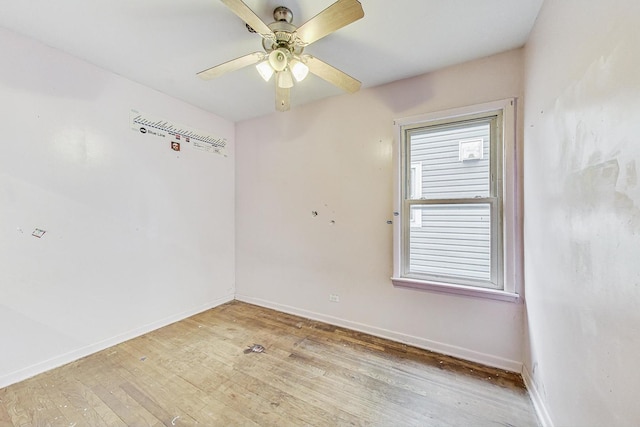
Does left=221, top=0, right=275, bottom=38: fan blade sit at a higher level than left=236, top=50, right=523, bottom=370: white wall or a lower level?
higher

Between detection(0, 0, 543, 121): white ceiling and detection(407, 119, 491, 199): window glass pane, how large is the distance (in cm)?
56

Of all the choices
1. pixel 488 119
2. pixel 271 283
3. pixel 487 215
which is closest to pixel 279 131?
pixel 271 283

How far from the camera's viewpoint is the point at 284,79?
5.56 ft

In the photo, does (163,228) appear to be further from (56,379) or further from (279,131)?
(279,131)

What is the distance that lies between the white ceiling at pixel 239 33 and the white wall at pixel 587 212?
36cm

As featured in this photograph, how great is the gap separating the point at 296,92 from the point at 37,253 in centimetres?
259

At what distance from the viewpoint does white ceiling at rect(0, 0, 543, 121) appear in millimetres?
1503

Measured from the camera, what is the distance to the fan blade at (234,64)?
1603 millimetres

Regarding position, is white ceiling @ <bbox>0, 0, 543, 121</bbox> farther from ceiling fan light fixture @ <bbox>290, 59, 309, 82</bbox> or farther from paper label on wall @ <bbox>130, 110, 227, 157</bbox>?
paper label on wall @ <bbox>130, 110, 227, 157</bbox>

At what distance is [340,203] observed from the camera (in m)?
2.63

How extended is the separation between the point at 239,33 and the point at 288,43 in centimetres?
46

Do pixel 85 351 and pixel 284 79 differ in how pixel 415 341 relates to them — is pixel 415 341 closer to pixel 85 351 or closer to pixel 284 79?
pixel 284 79

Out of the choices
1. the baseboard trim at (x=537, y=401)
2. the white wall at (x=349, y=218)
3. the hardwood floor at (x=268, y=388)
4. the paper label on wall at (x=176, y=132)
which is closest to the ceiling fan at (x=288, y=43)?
the white wall at (x=349, y=218)

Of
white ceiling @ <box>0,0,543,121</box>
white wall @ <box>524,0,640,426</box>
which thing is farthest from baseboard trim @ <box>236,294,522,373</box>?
white ceiling @ <box>0,0,543,121</box>
